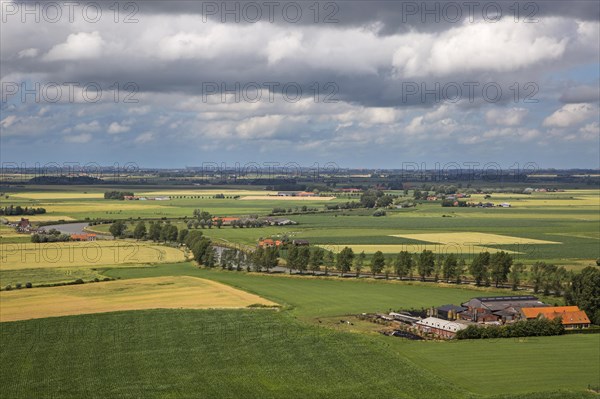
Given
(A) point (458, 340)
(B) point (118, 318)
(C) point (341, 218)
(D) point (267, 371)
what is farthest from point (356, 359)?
(C) point (341, 218)

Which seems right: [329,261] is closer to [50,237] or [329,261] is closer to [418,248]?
[418,248]

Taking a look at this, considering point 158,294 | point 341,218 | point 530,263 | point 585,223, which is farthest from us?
point 341,218

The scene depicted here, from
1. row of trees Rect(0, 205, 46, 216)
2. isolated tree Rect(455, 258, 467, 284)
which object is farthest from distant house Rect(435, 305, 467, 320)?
row of trees Rect(0, 205, 46, 216)

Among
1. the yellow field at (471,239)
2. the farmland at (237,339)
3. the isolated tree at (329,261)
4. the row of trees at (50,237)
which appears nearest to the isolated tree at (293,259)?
the isolated tree at (329,261)

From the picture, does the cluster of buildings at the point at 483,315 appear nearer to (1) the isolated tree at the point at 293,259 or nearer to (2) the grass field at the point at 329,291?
(2) the grass field at the point at 329,291

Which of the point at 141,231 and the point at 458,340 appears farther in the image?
the point at 141,231

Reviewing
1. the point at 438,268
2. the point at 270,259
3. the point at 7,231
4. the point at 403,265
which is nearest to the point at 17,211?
the point at 7,231

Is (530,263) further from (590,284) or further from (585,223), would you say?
(585,223)
